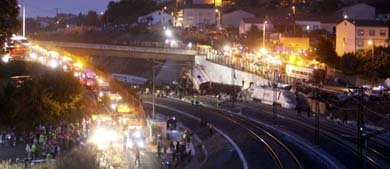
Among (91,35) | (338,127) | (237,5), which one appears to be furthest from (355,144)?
(91,35)

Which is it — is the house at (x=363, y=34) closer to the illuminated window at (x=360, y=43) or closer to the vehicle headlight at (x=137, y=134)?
the illuminated window at (x=360, y=43)

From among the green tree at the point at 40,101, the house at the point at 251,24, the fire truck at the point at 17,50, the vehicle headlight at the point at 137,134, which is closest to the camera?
the green tree at the point at 40,101

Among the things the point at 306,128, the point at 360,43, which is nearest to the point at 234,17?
the point at 360,43

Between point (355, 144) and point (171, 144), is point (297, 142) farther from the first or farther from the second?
point (171, 144)

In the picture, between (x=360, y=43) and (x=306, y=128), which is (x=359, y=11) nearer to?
(x=360, y=43)

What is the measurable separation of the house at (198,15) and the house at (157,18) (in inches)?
178

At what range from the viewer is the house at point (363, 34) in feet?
178

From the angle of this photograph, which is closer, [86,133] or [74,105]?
[86,133]

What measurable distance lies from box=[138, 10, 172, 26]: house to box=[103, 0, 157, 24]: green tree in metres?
4.45

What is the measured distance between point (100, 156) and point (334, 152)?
11.3 m

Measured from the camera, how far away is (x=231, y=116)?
41938 millimetres

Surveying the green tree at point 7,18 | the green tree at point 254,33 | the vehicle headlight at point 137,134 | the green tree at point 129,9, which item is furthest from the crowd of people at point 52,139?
the green tree at point 129,9

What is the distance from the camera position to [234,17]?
9369 cm

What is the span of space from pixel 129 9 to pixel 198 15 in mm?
25480
